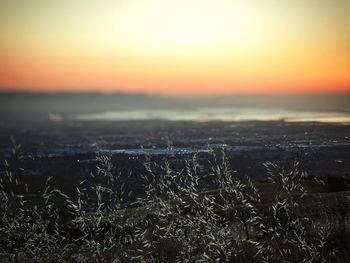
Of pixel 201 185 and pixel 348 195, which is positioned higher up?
pixel 348 195

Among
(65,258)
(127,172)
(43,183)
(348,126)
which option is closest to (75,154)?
(43,183)

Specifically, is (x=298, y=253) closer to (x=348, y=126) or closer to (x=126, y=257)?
(x=126, y=257)

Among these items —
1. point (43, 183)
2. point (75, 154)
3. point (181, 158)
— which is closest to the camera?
point (181, 158)

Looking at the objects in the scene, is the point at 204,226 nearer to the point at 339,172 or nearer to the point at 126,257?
the point at 126,257

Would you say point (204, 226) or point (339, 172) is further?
point (339, 172)

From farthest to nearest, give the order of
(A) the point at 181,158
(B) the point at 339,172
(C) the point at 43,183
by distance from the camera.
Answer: (C) the point at 43,183 → (A) the point at 181,158 → (B) the point at 339,172

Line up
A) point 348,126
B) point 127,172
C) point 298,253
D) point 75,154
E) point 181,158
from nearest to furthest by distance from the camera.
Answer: point 298,253
point 348,126
point 181,158
point 127,172
point 75,154

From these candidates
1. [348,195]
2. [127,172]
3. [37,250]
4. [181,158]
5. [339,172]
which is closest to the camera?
[37,250]

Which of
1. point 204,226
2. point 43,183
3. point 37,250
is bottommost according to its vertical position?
point 43,183

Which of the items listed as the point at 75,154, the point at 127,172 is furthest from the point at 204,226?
the point at 75,154
